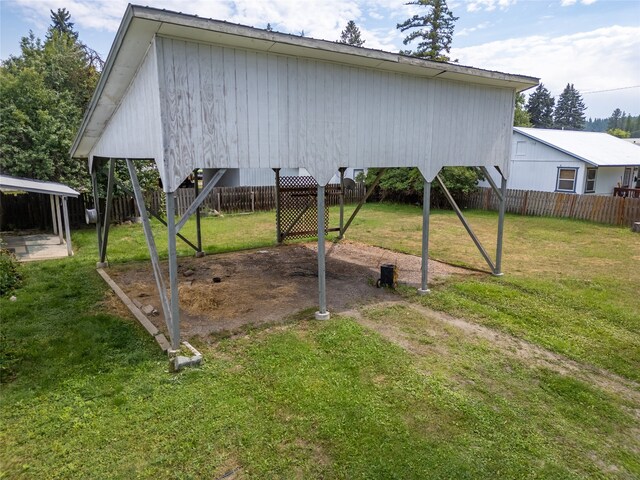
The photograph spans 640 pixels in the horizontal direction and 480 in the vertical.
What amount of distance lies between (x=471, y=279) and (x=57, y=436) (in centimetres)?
740

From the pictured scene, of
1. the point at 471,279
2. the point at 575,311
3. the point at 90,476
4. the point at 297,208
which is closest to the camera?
the point at 90,476

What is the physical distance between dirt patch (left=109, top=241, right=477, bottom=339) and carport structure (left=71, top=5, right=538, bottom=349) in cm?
79

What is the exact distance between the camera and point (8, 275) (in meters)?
7.79

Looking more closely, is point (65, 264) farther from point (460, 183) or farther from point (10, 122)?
point (460, 183)

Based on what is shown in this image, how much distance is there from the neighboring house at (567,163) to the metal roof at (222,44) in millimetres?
13435

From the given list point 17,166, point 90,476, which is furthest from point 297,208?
point 17,166

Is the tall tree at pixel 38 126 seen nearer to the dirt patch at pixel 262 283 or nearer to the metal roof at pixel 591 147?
the dirt patch at pixel 262 283

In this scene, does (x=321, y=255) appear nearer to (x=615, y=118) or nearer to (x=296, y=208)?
(x=296, y=208)

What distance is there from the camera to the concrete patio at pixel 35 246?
34.4ft

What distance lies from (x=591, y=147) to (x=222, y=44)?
71.2 feet

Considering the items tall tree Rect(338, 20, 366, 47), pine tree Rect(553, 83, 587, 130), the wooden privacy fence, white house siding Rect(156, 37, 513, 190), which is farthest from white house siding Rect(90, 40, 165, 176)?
pine tree Rect(553, 83, 587, 130)

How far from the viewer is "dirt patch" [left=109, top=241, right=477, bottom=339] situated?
638cm

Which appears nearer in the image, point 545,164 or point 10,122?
point 10,122

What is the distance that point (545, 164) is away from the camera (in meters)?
19.5
